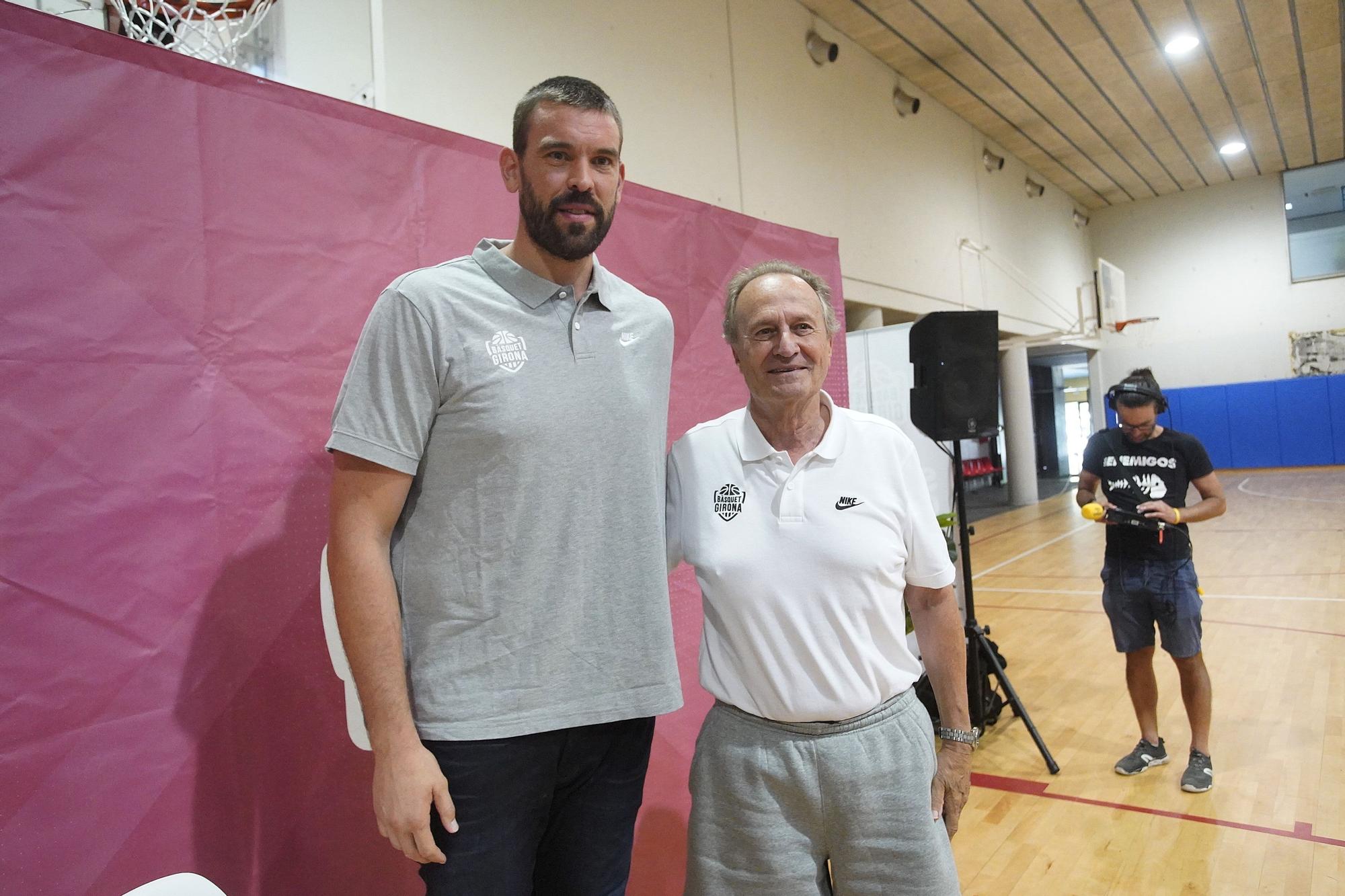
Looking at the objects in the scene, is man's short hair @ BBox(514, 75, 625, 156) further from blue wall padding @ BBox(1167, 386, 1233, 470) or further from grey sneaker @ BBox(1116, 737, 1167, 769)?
blue wall padding @ BBox(1167, 386, 1233, 470)

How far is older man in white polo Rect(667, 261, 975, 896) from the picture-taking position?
1.28 metres

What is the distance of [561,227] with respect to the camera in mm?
1259

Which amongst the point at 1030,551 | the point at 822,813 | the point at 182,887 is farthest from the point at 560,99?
the point at 1030,551

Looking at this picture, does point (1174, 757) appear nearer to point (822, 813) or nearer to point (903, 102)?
point (822, 813)

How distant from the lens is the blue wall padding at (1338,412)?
14383mm

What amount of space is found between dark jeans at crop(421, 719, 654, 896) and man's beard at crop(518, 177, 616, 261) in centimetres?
75

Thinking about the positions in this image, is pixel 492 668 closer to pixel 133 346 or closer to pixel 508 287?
pixel 508 287

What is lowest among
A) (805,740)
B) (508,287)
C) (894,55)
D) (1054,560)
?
(1054,560)

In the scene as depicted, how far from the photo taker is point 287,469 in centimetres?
179

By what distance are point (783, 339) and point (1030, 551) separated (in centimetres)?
→ 855

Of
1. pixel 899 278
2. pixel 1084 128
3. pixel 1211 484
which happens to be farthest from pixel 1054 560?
pixel 1084 128

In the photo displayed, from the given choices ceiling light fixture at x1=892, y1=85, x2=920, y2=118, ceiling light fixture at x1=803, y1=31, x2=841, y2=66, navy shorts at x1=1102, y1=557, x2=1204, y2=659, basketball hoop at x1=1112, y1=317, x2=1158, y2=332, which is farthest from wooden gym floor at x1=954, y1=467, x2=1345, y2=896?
basketball hoop at x1=1112, y1=317, x2=1158, y2=332

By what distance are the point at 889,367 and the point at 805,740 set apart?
527 cm

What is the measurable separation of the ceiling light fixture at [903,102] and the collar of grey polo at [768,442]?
893 cm
